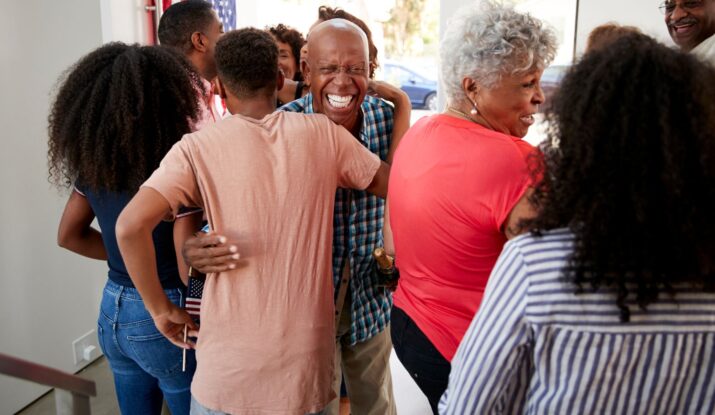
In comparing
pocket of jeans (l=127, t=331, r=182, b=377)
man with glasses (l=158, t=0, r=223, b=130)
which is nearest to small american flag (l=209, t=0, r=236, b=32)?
man with glasses (l=158, t=0, r=223, b=130)

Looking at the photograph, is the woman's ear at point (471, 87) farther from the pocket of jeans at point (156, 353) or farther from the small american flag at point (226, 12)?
the small american flag at point (226, 12)

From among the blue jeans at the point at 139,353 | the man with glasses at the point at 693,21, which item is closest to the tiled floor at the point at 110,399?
the blue jeans at the point at 139,353

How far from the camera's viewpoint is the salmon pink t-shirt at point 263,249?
4.28 feet

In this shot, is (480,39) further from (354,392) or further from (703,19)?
(703,19)

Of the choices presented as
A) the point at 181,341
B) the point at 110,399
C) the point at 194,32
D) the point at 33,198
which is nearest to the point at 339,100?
the point at 181,341

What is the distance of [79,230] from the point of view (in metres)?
1.76

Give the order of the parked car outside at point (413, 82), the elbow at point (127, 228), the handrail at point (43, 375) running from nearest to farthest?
the handrail at point (43, 375), the elbow at point (127, 228), the parked car outside at point (413, 82)

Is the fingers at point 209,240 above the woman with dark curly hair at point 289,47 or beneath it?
beneath

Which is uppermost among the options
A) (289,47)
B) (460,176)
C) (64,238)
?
(289,47)

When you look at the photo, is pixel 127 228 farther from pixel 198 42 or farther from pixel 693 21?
pixel 693 21

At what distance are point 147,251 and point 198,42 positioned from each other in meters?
1.59

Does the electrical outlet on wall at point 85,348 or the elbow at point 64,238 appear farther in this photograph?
the electrical outlet on wall at point 85,348

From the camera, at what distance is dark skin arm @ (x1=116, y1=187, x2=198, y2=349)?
1.27 m

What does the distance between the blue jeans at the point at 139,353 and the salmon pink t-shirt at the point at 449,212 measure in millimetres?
667
